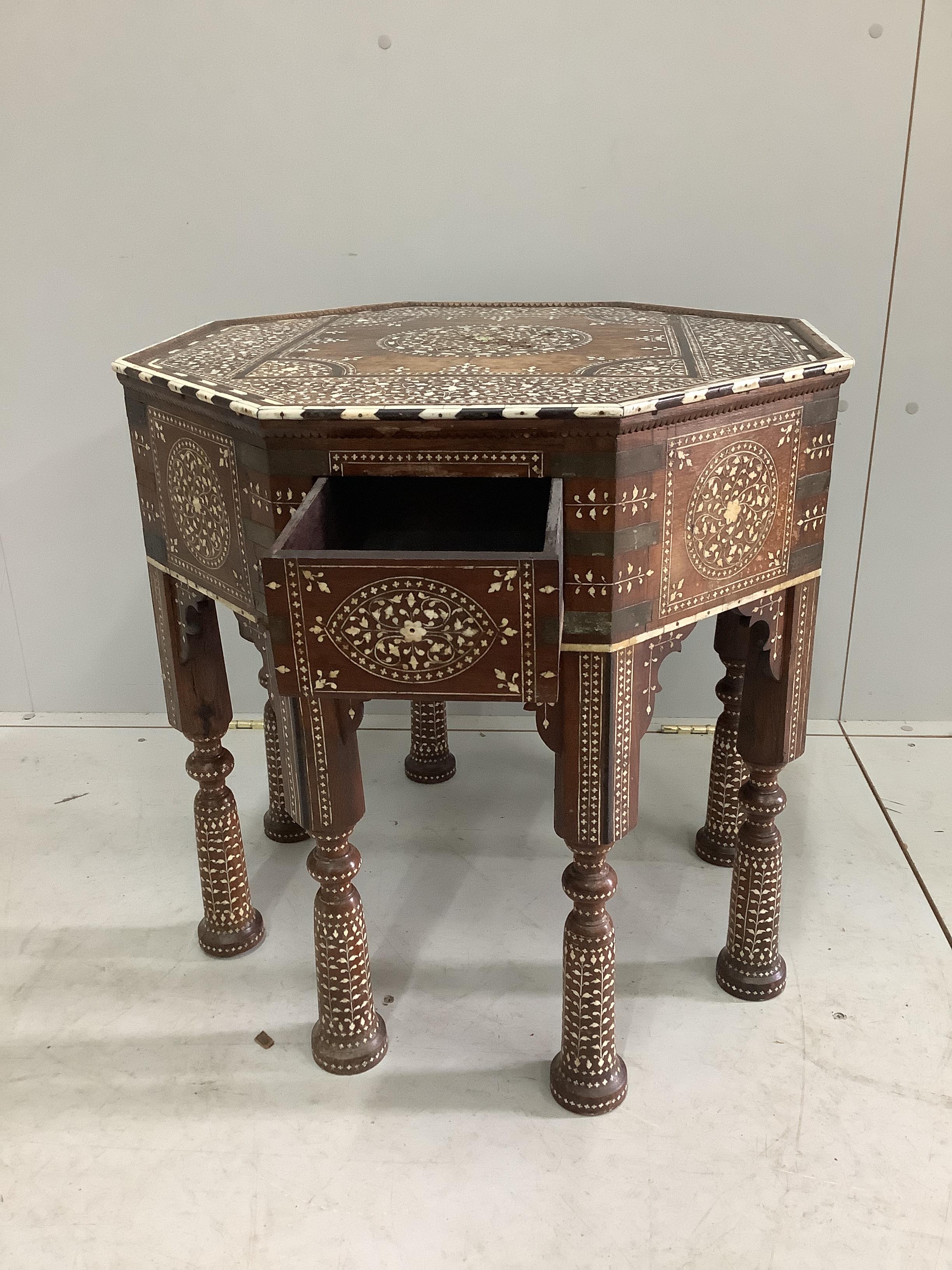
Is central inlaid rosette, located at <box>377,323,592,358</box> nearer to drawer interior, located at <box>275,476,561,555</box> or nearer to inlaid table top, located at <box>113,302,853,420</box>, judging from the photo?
inlaid table top, located at <box>113,302,853,420</box>

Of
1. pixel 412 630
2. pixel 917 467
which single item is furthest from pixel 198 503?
pixel 917 467

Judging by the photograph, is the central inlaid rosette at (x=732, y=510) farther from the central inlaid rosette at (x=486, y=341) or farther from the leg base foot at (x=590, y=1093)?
the leg base foot at (x=590, y=1093)

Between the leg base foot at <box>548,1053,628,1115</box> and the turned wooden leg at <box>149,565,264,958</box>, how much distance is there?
68 cm

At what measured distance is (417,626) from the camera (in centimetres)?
124

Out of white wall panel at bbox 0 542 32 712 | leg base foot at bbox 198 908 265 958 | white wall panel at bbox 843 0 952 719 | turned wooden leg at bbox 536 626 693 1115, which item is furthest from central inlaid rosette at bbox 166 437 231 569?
white wall panel at bbox 843 0 952 719

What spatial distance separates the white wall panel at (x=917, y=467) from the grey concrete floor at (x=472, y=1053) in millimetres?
269

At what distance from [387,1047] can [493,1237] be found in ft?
1.30

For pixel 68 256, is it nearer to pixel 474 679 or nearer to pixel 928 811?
pixel 474 679

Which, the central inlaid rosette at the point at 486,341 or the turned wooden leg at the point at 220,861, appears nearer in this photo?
the central inlaid rosette at the point at 486,341

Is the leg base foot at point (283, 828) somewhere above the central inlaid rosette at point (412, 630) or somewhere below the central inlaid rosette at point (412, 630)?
below

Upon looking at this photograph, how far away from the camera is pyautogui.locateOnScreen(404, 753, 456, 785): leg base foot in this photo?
2.55 m

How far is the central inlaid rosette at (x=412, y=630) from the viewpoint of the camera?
1218mm

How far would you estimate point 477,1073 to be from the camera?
172cm

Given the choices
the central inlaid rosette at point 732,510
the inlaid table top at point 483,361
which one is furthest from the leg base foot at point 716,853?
the inlaid table top at point 483,361
